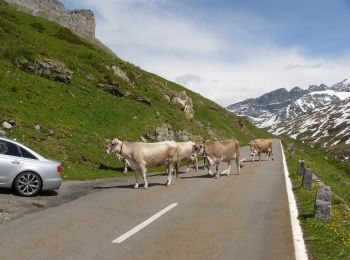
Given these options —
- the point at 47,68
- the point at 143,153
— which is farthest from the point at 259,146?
the point at 143,153

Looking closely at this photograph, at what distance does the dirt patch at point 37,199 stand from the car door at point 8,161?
717mm

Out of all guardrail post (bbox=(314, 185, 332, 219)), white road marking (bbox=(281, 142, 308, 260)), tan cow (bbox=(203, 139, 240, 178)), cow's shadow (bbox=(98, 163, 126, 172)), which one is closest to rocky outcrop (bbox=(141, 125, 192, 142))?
cow's shadow (bbox=(98, 163, 126, 172))

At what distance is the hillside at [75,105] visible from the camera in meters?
28.3

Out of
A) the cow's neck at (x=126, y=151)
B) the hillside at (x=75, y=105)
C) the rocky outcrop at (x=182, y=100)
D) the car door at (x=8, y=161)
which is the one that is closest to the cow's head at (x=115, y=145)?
the cow's neck at (x=126, y=151)

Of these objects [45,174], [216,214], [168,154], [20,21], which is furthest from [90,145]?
[20,21]

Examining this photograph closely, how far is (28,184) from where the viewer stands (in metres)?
16.8

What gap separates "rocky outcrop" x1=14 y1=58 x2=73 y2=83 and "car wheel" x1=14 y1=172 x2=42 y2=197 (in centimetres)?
2693

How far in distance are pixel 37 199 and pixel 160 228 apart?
22.3ft

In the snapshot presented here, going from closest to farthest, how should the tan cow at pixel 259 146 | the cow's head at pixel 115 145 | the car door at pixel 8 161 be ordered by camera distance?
the car door at pixel 8 161 < the cow's head at pixel 115 145 < the tan cow at pixel 259 146

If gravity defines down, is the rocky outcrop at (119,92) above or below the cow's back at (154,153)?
above

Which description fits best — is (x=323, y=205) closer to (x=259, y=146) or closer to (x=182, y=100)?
(x=259, y=146)

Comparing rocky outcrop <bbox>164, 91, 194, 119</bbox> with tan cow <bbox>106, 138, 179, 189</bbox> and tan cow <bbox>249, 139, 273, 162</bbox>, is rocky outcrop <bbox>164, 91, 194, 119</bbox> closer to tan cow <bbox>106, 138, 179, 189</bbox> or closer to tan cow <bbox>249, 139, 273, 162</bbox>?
tan cow <bbox>249, 139, 273, 162</bbox>

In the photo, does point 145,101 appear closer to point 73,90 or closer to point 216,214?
point 73,90

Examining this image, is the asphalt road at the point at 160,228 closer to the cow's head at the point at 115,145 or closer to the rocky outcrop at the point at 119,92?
the cow's head at the point at 115,145
